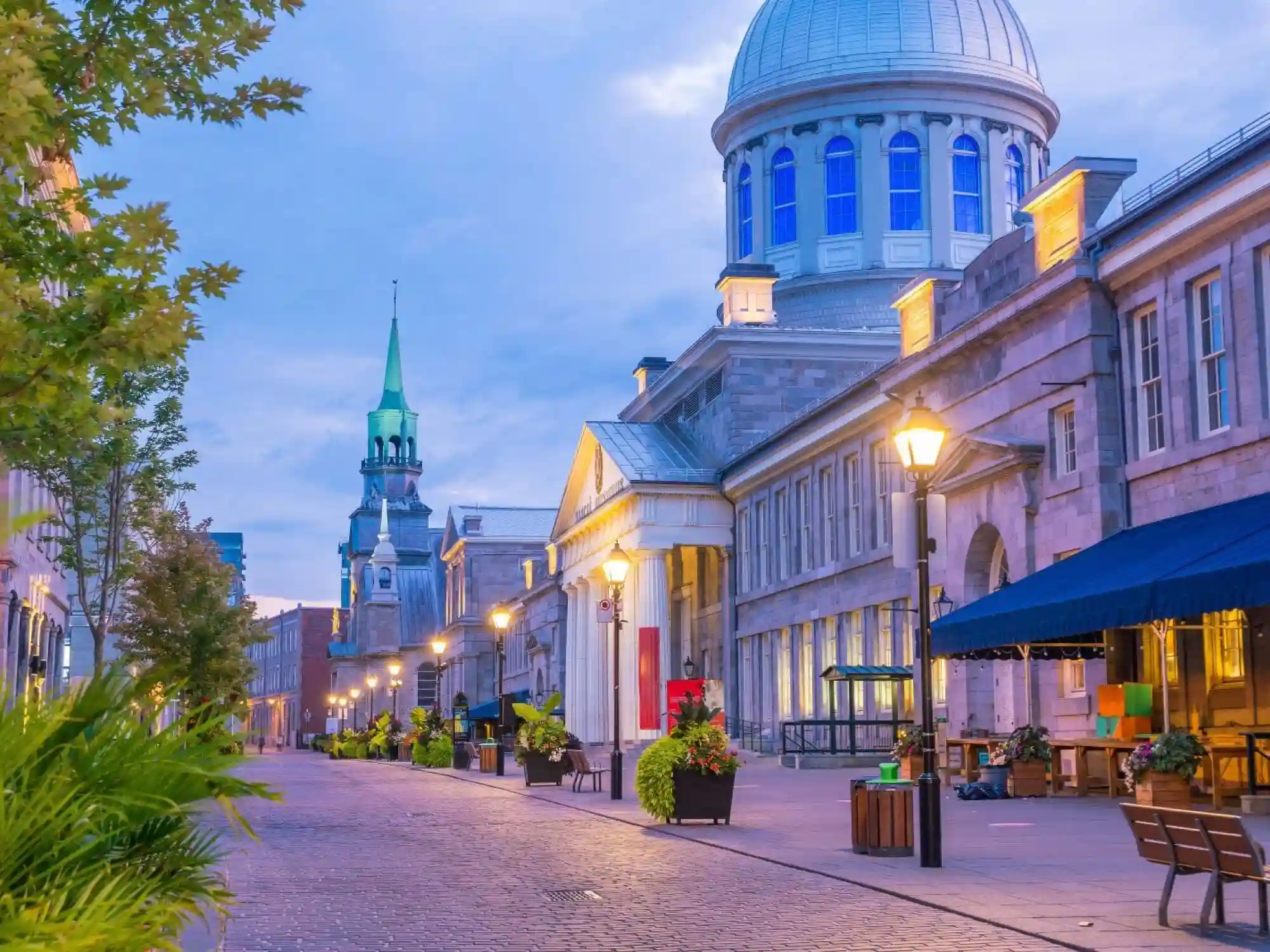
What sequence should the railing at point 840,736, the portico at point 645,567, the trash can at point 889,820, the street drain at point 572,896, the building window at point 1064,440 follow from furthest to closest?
the portico at point 645,567 → the railing at point 840,736 → the building window at point 1064,440 → the trash can at point 889,820 → the street drain at point 572,896

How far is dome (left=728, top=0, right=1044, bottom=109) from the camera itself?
236 feet

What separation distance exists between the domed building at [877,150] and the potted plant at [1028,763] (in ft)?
134

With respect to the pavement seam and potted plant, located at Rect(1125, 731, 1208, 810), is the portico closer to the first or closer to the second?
the pavement seam

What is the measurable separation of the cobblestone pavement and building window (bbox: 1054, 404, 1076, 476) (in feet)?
40.9

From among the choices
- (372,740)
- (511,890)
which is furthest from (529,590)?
(511,890)

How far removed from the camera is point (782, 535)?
185ft

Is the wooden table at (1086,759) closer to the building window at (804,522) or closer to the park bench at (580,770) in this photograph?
the park bench at (580,770)

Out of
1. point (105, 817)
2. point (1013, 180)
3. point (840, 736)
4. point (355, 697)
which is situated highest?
point (1013, 180)

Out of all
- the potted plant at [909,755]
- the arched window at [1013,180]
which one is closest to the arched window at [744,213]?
the arched window at [1013,180]

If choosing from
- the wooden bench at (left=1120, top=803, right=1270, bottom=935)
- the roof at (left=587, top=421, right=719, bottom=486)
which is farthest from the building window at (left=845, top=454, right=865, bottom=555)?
the wooden bench at (left=1120, top=803, right=1270, bottom=935)

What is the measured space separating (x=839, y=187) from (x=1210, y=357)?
44.7 meters

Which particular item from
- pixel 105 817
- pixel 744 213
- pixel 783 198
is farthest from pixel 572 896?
pixel 744 213

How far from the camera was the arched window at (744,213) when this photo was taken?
2931 inches

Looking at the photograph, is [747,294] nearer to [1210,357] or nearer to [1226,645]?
[1210,357]
